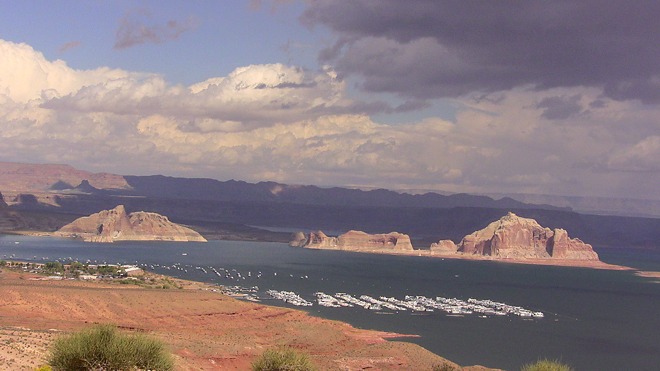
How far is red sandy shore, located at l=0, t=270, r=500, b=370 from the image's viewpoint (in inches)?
2650

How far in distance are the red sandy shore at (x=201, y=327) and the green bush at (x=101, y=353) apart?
15.5 meters

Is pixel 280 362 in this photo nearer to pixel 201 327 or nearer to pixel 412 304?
pixel 201 327

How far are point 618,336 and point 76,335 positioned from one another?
9828cm

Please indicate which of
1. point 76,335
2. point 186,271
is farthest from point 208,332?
point 186,271

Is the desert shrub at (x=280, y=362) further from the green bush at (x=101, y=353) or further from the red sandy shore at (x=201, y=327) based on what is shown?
the red sandy shore at (x=201, y=327)

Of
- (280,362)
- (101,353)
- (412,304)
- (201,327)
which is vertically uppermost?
(101,353)

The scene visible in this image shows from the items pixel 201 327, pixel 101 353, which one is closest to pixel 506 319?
pixel 201 327

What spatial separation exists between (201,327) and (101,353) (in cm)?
5129

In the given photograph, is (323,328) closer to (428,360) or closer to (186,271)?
(428,360)

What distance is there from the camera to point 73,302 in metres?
88.9

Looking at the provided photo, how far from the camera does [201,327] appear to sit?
88.9m

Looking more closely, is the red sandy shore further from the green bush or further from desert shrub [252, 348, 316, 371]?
the green bush

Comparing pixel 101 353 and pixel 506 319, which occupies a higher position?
pixel 101 353

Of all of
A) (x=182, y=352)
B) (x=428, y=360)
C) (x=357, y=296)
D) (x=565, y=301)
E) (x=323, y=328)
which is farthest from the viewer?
(x=565, y=301)
